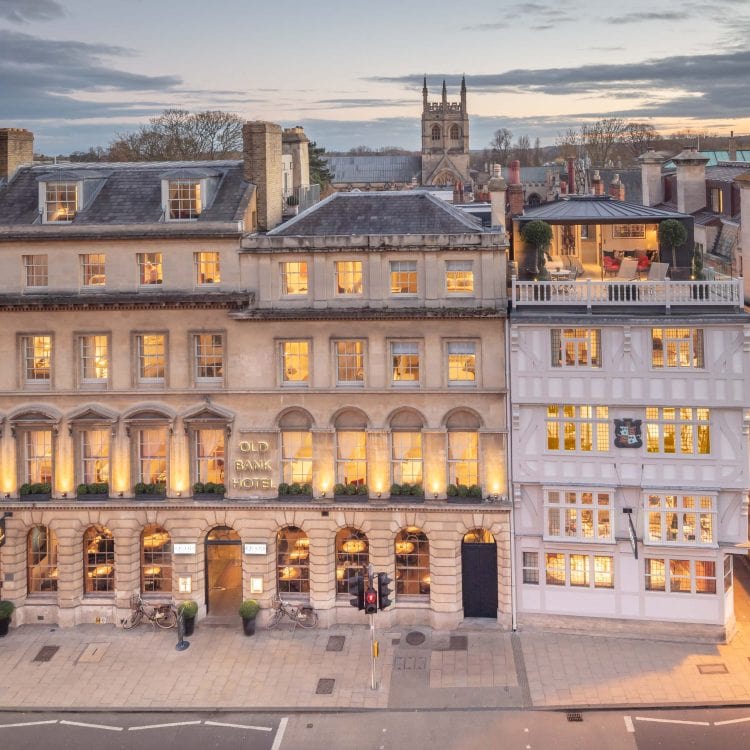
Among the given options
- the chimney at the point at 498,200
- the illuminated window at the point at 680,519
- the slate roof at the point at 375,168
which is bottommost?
the illuminated window at the point at 680,519

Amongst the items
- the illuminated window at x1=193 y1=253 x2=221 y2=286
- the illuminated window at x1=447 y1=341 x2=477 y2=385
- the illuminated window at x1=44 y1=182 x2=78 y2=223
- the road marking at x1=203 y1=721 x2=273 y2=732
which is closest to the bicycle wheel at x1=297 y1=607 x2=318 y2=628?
the road marking at x1=203 y1=721 x2=273 y2=732

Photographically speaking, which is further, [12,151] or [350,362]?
[12,151]

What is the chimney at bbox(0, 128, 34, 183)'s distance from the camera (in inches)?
1433

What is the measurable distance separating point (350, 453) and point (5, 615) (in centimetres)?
1408

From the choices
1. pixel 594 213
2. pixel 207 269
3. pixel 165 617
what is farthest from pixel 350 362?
pixel 594 213

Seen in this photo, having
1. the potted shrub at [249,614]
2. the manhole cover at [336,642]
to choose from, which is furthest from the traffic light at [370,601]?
the potted shrub at [249,614]

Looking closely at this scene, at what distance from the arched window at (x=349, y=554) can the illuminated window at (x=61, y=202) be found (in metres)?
16.1

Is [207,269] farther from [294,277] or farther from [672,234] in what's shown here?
[672,234]

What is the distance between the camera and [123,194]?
113 ft

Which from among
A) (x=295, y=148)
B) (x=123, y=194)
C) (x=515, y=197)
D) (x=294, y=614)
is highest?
(x=295, y=148)

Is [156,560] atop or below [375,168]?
below

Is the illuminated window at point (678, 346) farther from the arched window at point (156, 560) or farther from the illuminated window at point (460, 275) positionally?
the arched window at point (156, 560)

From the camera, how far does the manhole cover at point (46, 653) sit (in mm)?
30772

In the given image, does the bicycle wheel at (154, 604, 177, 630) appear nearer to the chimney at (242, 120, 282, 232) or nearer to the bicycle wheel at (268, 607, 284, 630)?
the bicycle wheel at (268, 607, 284, 630)
